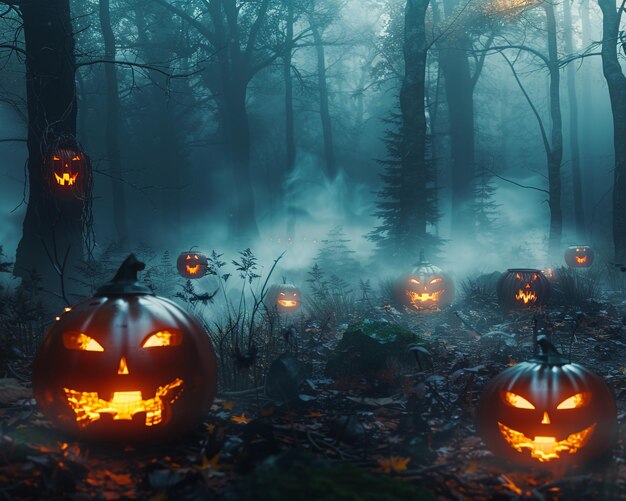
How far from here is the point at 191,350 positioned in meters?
3.98

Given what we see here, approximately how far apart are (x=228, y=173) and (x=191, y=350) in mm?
33838

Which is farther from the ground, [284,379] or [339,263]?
[339,263]

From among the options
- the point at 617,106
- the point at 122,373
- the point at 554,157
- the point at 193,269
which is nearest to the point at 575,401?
the point at 122,373

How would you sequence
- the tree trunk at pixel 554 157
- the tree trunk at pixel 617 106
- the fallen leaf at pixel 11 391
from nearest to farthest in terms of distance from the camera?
1. the fallen leaf at pixel 11 391
2. the tree trunk at pixel 617 106
3. the tree trunk at pixel 554 157

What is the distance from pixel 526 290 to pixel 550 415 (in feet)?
23.1

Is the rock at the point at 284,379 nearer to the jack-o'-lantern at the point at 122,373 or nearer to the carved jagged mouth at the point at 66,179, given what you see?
the jack-o'-lantern at the point at 122,373

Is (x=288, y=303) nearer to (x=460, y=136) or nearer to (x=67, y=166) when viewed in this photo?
(x=67, y=166)

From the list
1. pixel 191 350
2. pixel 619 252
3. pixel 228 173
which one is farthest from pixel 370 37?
pixel 191 350

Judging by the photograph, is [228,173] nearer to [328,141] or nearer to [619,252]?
[328,141]

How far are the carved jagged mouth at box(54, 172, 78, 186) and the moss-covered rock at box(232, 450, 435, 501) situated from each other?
6.32 metres

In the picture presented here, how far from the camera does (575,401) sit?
12.5ft

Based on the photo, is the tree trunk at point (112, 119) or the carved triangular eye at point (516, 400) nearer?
the carved triangular eye at point (516, 400)

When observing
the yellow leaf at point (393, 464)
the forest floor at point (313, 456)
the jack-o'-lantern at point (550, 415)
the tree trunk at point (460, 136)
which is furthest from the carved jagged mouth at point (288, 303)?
the tree trunk at point (460, 136)

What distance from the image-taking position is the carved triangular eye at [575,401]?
377 cm
